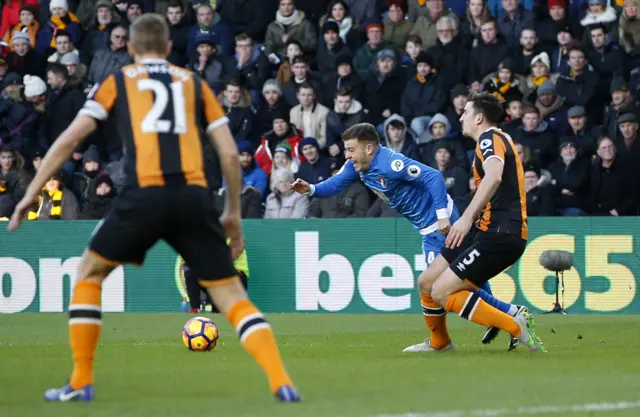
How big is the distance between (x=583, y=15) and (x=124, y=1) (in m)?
8.17

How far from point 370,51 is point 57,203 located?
18.4ft

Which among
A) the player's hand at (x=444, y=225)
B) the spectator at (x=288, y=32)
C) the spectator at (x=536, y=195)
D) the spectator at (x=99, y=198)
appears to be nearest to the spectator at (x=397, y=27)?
the spectator at (x=288, y=32)

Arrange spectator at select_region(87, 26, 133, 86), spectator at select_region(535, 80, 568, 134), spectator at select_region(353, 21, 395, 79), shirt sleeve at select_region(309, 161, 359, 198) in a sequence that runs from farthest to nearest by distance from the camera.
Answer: spectator at select_region(87, 26, 133, 86)
spectator at select_region(353, 21, 395, 79)
spectator at select_region(535, 80, 568, 134)
shirt sleeve at select_region(309, 161, 359, 198)

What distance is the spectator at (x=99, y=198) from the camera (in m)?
19.9

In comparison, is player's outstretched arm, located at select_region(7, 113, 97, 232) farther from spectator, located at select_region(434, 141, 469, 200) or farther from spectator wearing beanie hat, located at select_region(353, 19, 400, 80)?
spectator wearing beanie hat, located at select_region(353, 19, 400, 80)

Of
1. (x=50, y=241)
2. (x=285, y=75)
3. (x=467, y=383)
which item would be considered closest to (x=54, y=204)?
(x=50, y=241)

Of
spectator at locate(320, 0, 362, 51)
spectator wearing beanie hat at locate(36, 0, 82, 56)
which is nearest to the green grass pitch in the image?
spectator at locate(320, 0, 362, 51)

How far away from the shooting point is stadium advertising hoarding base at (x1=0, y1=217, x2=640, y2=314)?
18.2 meters

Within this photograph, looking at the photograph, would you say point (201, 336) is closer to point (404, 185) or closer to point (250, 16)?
point (404, 185)

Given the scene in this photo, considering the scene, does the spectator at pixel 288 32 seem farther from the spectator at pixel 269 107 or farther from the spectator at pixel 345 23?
the spectator at pixel 269 107

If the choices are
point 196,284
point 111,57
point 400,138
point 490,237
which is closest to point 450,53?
point 400,138

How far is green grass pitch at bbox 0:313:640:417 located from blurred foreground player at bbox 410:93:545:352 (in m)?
0.36

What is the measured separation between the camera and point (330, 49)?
2117 cm

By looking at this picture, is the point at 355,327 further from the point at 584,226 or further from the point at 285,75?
the point at 285,75
